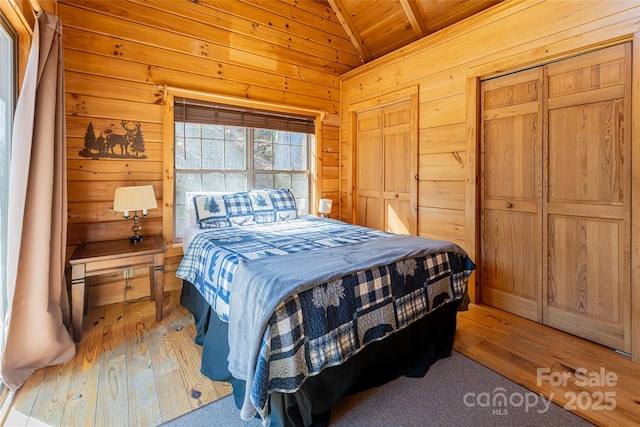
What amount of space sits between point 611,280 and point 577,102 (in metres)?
1.23

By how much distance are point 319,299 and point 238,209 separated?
1.79 meters

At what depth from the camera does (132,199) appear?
2.46 meters

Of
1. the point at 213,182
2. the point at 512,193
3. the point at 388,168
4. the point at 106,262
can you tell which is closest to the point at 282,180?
the point at 213,182

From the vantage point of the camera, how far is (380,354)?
1.73 metres

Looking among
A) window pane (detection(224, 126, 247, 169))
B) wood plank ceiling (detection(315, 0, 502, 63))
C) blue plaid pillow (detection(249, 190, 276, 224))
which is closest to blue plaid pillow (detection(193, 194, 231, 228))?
blue plaid pillow (detection(249, 190, 276, 224))

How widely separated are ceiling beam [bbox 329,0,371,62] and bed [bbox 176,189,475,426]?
2.84 m

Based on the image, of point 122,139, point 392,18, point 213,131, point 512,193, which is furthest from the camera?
point 392,18

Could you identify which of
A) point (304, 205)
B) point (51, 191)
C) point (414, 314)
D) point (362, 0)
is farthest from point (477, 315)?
point (362, 0)

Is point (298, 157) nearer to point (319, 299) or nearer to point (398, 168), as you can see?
point (398, 168)

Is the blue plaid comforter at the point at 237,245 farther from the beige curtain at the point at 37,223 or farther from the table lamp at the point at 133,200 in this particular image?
the beige curtain at the point at 37,223

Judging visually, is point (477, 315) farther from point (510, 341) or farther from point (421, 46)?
point (421, 46)

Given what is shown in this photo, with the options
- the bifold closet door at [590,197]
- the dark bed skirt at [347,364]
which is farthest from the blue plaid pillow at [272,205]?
the bifold closet door at [590,197]

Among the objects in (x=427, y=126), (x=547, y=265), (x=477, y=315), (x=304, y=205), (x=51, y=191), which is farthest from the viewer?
Result: (x=304, y=205)

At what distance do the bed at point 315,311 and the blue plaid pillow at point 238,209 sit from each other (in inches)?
15.8
